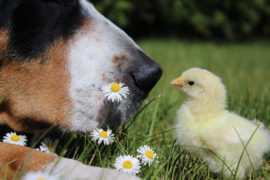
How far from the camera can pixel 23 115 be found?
6.70 feet

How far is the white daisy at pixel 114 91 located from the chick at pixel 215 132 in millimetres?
358

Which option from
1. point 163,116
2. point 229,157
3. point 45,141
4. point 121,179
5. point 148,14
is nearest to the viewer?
point 121,179

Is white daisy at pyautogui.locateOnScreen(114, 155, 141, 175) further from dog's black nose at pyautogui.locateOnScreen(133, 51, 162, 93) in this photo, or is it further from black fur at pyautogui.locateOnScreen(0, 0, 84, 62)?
black fur at pyautogui.locateOnScreen(0, 0, 84, 62)

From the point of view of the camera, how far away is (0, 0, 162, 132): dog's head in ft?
6.63

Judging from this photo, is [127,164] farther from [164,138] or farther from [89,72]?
[89,72]

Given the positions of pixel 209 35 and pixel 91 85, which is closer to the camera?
pixel 91 85

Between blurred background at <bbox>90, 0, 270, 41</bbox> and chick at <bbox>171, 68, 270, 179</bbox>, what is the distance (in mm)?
9183

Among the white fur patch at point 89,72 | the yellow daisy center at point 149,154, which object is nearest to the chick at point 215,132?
the yellow daisy center at point 149,154

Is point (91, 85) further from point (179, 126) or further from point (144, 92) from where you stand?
point (179, 126)

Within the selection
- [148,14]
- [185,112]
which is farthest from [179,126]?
[148,14]

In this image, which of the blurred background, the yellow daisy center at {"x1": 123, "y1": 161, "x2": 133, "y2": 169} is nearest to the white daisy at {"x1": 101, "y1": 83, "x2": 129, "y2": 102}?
the yellow daisy center at {"x1": 123, "y1": 161, "x2": 133, "y2": 169}

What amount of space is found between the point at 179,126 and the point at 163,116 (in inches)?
34.2

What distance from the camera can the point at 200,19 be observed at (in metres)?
11.8

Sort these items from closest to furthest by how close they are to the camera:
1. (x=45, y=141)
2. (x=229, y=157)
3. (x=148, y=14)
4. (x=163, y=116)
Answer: (x=229, y=157) → (x=45, y=141) → (x=163, y=116) → (x=148, y=14)
